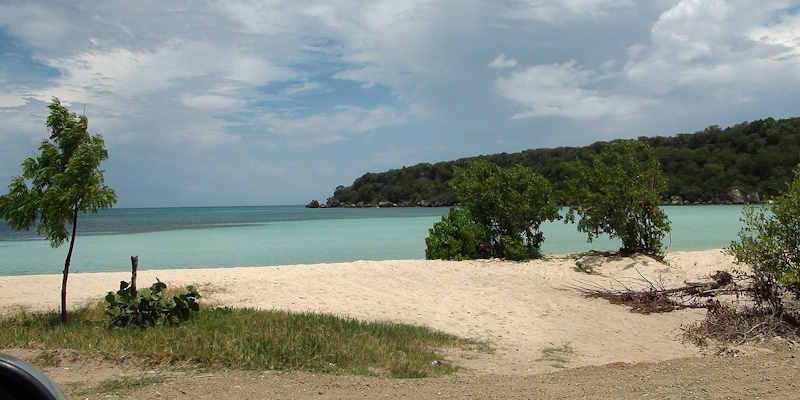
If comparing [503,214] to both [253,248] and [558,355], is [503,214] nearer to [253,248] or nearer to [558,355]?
[558,355]

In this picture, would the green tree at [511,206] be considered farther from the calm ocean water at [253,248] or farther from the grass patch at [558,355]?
the grass patch at [558,355]

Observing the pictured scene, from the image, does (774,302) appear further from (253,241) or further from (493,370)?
(253,241)

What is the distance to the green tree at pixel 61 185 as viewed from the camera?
30.3ft

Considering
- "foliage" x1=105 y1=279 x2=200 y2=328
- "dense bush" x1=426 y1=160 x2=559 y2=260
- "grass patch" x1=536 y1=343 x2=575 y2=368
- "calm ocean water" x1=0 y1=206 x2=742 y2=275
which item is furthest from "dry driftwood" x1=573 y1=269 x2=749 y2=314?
"calm ocean water" x1=0 y1=206 x2=742 y2=275

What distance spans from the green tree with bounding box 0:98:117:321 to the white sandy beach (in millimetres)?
2574

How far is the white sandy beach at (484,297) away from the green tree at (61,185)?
257 cm

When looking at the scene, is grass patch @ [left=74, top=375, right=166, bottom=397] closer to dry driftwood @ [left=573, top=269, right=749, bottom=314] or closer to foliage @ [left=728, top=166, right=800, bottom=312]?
dry driftwood @ [left=573, top=269, right=749, bottom=314]

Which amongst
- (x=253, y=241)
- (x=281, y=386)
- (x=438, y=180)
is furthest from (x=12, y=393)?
(x=438, y=180)

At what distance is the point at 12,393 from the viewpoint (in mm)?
1856

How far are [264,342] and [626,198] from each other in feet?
41.4

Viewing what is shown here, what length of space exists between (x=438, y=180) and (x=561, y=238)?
245 feet

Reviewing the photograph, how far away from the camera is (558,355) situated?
26.9 feet

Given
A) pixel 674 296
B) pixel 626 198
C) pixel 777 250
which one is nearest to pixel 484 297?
pixel 674 296

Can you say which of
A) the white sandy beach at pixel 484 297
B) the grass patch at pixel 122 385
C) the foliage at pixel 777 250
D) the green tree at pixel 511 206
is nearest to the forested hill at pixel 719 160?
the green tree at pixel 511 206
